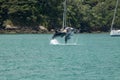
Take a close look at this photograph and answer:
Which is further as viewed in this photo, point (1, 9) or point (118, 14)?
point (118, 14)

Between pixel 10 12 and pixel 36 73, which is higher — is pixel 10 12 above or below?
below

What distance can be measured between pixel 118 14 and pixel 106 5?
605cm

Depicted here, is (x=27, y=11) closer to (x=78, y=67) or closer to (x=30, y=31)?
(x=30, y=31)

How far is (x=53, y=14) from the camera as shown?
166 meters

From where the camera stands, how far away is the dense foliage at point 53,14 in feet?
527

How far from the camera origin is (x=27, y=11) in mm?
160625

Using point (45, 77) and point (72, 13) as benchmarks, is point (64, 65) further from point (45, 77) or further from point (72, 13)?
point (72, 13)

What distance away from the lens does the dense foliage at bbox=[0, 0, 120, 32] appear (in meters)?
161

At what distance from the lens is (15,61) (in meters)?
53.2

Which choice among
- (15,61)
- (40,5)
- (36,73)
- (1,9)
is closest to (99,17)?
(40,5)

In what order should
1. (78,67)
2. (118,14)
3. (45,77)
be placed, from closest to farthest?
(45,77) < (78,67) < (118,14)

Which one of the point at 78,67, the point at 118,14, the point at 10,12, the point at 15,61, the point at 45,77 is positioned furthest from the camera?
the point at 118,14

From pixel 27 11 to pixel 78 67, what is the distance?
11464 centimetres

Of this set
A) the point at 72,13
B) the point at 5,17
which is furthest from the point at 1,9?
the point at 72,13
